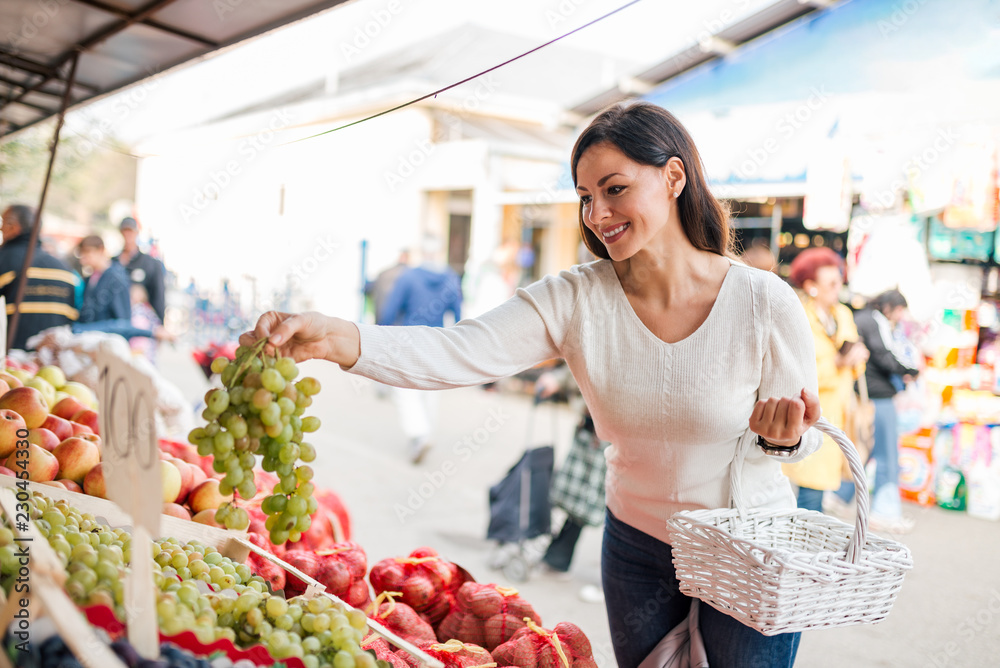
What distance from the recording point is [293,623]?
1134 mm

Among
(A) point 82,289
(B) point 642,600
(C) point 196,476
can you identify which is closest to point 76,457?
(C) point 196,476

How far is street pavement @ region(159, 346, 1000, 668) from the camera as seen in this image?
334 centimetres

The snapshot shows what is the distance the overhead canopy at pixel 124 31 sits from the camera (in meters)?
2.72

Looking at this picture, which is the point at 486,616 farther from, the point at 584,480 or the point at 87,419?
the point at 584,480

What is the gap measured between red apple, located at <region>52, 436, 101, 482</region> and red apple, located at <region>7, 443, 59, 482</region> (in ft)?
0.10

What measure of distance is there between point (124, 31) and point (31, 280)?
2071 mm

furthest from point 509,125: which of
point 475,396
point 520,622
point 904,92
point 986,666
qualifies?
point 520,622

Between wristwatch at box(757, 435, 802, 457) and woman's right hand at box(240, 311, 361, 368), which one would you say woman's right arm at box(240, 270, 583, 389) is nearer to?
woman's right hand at box(240, 311, 361, 368)

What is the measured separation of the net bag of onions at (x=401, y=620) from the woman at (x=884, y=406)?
4085 mm

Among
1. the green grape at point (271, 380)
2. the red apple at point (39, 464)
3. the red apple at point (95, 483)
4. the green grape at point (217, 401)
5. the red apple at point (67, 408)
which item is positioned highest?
the green grape at point (271, 380)

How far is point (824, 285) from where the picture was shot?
4004 millimetres

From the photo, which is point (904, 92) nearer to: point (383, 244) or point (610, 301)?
point (610, 301)

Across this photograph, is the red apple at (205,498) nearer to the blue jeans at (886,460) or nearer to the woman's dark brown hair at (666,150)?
the woman's dark brown hair at (666,150)

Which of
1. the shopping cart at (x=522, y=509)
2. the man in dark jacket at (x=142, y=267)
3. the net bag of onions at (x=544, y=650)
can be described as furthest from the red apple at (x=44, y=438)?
the man in dark jacket at (x=142, y=267)
